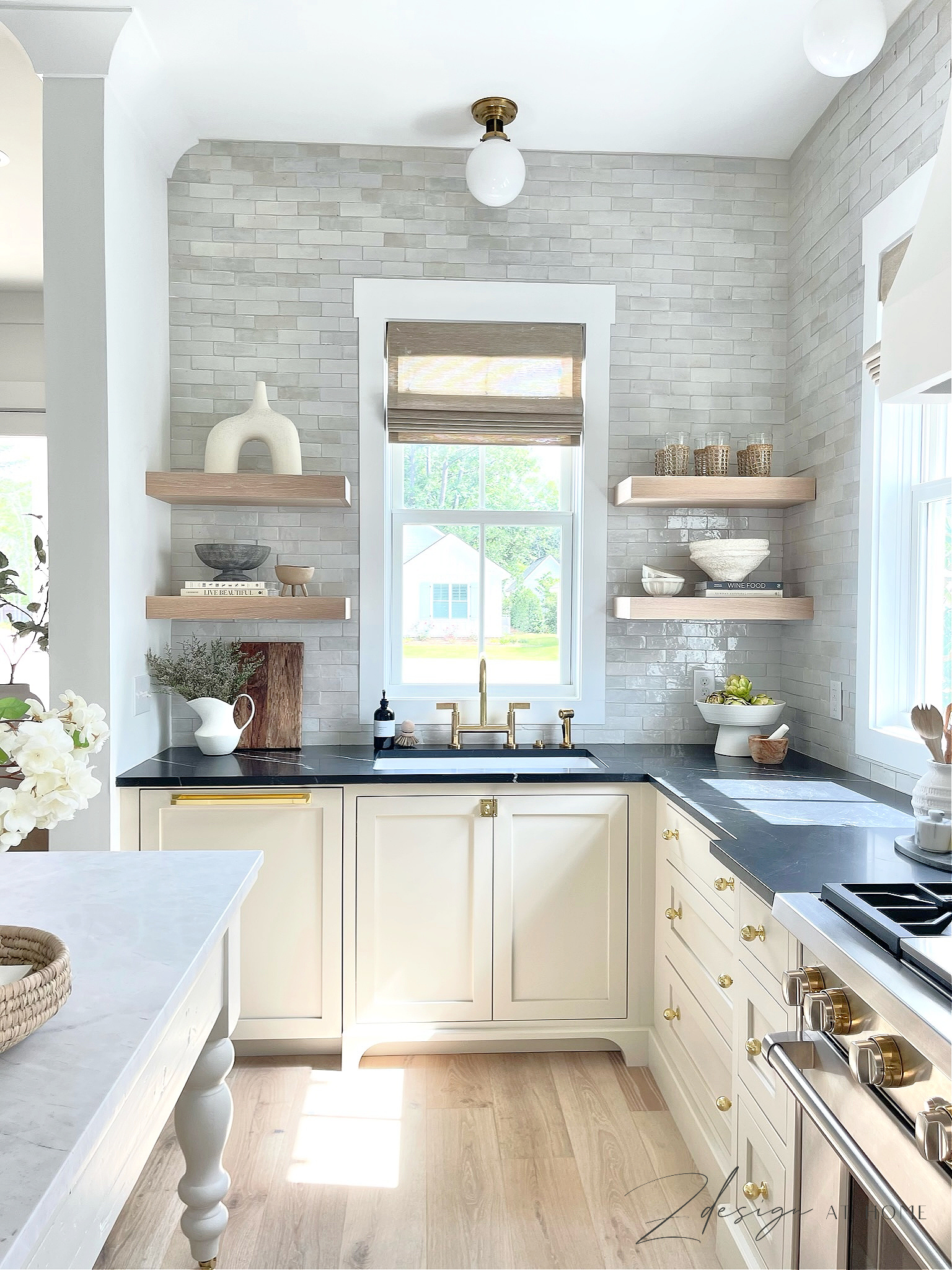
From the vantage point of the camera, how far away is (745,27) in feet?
8.49

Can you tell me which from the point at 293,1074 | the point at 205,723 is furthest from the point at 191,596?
the point at 293,1074

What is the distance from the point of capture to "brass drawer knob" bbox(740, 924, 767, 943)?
173cm

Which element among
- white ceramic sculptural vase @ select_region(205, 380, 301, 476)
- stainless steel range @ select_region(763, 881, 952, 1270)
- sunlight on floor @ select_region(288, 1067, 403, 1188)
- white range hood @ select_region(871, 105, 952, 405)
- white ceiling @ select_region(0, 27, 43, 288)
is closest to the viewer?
stainless steel range @ select_region(763, 881, 952, 1270)

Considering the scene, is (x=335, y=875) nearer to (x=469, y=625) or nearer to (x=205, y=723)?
(x=205, y=723)

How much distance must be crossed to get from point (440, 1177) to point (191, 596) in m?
1.91

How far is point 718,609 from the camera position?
310 cm

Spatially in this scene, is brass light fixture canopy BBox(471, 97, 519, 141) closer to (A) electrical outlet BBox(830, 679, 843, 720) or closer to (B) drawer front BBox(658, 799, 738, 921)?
(A) electrical outlet BBox(830, 679, 843, 720)

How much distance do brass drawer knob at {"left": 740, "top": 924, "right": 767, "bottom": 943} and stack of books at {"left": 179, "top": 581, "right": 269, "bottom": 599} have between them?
196 centimetres

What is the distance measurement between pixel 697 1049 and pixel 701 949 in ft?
0.85

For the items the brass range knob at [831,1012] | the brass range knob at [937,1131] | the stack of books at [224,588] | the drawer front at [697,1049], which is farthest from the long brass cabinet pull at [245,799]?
the brass range knob at [937,1131]

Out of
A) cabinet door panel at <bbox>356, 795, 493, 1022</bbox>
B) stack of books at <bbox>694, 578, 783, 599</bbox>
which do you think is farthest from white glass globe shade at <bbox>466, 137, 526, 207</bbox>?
cabinet door panel at <bbox>356, 795, 493, 1022</bbox>

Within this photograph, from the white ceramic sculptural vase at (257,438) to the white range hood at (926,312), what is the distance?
2.13m

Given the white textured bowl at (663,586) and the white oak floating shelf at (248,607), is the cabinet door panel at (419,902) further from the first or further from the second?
the white textured bowl at (663,586)

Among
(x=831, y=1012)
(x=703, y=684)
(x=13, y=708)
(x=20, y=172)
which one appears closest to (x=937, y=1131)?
(x=831, y=1012)
